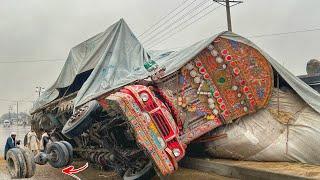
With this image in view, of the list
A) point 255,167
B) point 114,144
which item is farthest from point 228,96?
point 114,144

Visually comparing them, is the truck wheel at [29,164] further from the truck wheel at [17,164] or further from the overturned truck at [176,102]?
the overturned truck at [176,102]

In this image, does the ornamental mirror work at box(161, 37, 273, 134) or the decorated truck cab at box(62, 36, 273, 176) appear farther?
the ornamental mirror work at box(161, 37, 273, 134)

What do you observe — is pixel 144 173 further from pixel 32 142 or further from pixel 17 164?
pixel 32 142

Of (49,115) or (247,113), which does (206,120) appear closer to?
(247,113)

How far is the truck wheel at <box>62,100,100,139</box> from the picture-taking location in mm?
8641

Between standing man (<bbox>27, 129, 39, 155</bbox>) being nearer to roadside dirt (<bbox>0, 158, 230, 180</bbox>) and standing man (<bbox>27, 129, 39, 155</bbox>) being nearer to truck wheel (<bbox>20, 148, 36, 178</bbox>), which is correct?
roadside dirt (<bbox>0, 158, 230, 180</bbox>)

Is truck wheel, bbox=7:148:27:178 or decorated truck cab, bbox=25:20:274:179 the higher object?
decorated truck cab, bbox=25:20:274:179

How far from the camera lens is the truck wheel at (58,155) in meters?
9.60

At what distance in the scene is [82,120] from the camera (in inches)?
343

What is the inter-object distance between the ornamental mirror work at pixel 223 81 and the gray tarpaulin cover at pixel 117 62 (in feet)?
0.59

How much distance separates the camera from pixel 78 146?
12.3 meters

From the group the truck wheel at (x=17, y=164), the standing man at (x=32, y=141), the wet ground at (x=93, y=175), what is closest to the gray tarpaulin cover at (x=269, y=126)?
the wet ground at (x=93, y=175)

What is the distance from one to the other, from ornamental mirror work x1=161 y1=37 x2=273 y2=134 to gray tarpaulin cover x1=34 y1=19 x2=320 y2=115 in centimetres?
18

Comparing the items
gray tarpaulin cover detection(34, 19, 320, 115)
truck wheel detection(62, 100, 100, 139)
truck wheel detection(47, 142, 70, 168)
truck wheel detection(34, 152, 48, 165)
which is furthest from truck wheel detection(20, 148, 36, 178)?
gray tarpaulin cover detection(34, 19, 320, 115)
